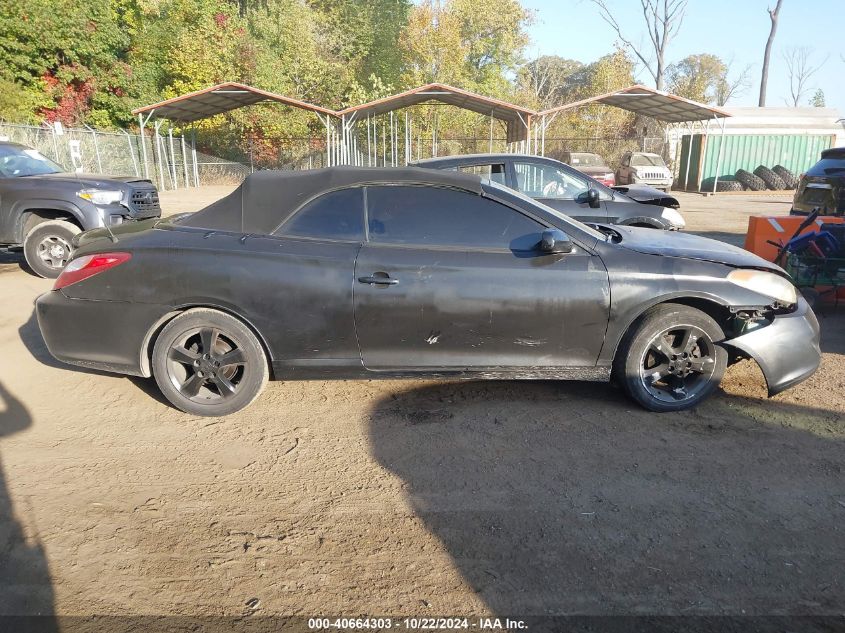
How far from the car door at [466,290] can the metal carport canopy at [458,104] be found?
1816 centimetres

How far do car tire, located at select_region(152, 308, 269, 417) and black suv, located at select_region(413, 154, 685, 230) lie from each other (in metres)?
4.20

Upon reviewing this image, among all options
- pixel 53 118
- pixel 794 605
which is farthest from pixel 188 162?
pixel 794 605

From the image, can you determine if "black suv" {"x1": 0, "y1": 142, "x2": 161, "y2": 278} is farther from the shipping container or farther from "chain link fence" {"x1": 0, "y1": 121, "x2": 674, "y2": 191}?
the shipping container

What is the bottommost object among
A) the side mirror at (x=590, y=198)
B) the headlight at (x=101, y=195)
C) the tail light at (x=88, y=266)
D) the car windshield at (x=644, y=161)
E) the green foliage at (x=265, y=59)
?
the tail light at (x=88, y=266)

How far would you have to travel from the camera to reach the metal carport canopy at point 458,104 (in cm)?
2158

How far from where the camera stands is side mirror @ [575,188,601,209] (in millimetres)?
7461

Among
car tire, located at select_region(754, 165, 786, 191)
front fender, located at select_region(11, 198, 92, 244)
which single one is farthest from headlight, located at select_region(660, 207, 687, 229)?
car tire, located at select_region(754, 165, 786, 191)

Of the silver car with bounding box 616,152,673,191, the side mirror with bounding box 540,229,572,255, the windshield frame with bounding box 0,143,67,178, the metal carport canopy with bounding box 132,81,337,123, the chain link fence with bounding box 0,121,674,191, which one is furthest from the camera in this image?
the silver car with bounding box 616,152,673,191

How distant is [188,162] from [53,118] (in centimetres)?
699

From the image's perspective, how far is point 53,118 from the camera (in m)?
28.8

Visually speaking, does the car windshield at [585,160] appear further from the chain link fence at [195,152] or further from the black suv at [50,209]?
the black suv at [50,209]

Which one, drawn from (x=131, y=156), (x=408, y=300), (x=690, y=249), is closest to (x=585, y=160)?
(x=131, y=156)

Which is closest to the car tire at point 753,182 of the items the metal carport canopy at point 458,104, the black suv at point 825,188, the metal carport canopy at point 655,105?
the metal carport canopy at point 655,105

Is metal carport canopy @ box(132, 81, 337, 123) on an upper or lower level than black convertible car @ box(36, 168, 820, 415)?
upper
